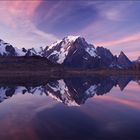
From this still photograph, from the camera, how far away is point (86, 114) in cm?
3906

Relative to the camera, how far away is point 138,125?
100 ft

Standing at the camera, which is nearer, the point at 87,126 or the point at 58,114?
A: the point at 87,126

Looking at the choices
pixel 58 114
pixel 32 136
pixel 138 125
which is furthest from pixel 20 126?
pixel 138 125

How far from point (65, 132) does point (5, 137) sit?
5482 mm

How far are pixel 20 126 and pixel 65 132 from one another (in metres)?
5.47

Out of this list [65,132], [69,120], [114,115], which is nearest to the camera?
[65,132]

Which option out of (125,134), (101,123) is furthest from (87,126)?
(125,134)

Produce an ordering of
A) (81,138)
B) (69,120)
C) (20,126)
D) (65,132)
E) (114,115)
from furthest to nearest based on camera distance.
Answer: (114,115)
(69,120)
(20,126)
(65,132)
(81,138)

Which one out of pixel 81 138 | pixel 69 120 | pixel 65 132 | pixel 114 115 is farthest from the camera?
pixel 114 115

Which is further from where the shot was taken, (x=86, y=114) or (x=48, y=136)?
(x=86, y=114)

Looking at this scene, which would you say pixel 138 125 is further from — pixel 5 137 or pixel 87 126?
pixel 5 137

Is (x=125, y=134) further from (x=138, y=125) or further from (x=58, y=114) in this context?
(x=58, y=114)

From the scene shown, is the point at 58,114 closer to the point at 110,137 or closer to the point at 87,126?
the point at 87,126

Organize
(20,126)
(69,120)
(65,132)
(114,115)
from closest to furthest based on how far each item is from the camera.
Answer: (65,132) → (20,126) → (69,120) → (114,115)
